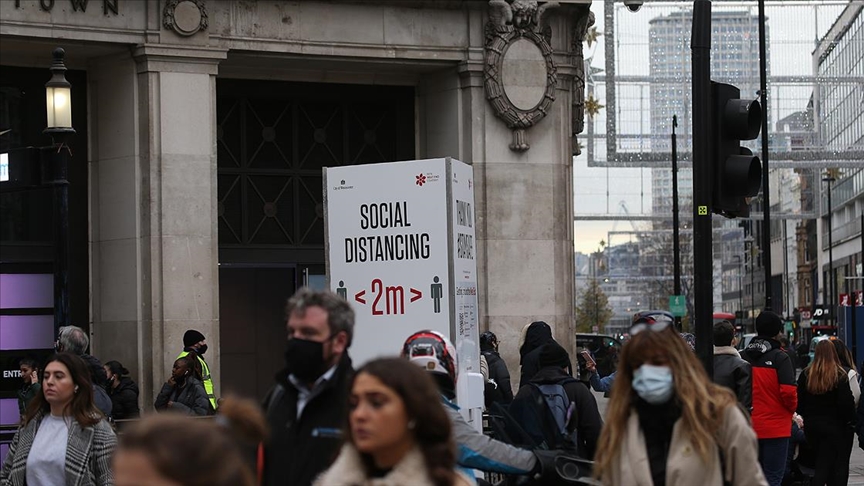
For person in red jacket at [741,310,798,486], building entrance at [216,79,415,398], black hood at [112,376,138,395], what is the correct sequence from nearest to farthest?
person in red jacket at [741,310,798,486] → black hood at [112,376,138,395] → building entrance at [216,79,415,398]

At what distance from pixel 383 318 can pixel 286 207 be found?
9.62 metres

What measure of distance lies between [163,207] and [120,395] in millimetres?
4422

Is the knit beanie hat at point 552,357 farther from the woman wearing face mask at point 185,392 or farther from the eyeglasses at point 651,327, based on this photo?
the woman wearing face mask at point 185,392

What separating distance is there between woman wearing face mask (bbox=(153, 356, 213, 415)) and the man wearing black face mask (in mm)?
9390

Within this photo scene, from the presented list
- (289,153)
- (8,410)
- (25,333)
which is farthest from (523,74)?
(8,410)

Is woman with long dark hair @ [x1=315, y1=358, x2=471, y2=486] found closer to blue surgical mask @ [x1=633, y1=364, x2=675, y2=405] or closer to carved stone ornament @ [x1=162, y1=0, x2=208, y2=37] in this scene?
blue surgical mask @ [x1=633, y1=364, x2=675, y2=405]

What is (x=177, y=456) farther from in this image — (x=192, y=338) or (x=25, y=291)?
(x=25, y=291)

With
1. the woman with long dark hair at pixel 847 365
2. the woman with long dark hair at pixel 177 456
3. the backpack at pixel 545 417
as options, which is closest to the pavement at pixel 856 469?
the woman with long dark hair at pixel 847 365

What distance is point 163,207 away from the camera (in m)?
19.2

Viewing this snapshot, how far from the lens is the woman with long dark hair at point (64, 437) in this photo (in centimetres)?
789

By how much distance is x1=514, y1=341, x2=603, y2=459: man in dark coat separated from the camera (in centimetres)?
919

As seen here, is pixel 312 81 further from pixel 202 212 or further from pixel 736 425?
pixel 736 425

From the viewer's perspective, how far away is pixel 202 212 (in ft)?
63.7

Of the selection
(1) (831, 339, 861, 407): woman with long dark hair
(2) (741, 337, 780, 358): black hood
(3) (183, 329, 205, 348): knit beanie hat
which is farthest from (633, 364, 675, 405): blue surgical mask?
(3) (183, 329, 205, 348): knit beanie hat
